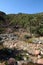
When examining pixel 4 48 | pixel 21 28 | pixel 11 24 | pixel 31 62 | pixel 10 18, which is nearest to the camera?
pixel 31 62

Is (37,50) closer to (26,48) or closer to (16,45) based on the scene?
(26,48)

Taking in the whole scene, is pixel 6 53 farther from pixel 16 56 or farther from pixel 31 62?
pixel 31 62

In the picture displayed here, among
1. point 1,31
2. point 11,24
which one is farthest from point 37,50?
point 11,24

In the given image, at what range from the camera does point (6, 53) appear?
2003cm

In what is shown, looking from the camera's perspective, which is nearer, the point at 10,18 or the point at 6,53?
the point at 6,53

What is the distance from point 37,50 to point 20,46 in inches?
105

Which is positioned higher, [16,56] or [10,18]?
[10,18]

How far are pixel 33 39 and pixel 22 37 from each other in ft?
6.67

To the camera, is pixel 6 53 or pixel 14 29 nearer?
pixel 6 53

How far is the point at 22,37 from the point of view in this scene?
2608 cm

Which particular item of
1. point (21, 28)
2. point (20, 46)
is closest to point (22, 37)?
point (20, 46)

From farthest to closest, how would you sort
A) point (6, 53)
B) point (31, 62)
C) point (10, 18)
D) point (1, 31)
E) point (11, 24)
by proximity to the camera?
1. point (10, 18)
2. point (11, 24)
3. point (1, 31)
4. point (6, 53)
5. point (31, 62)

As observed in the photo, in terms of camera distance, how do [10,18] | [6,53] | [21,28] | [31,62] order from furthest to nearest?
[10,18] → [21,28] → [6,53] → [31,62]

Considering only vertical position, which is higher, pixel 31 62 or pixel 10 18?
pixel 10 18
